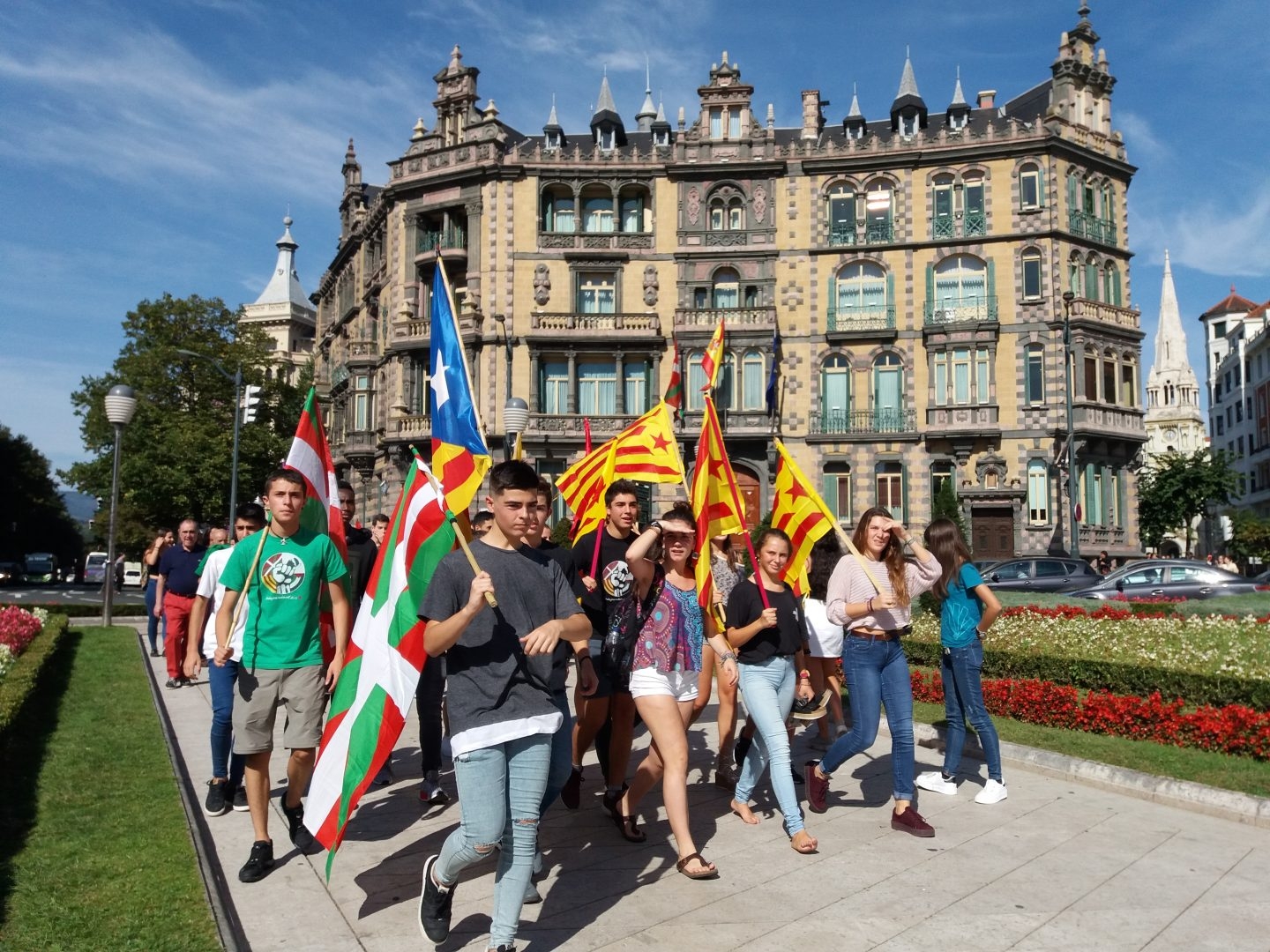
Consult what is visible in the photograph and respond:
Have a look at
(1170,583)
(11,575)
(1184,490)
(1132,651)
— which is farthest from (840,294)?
(11,575)

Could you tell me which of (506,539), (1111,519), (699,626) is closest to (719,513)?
(699,626)

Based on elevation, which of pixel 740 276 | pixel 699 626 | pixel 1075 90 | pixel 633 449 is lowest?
pixel 699 626

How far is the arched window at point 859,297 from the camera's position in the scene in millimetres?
36625

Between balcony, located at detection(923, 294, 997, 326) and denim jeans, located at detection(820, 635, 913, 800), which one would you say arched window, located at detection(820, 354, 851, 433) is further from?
denim jeans, located at detection(820, 635, 913, 800)

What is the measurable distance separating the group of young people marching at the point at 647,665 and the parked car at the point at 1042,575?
16107 millimetres

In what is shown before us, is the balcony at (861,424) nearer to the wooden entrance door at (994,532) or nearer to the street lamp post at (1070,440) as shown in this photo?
the wooden entrance door at (994,532)

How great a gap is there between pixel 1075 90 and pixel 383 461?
30.7 metres

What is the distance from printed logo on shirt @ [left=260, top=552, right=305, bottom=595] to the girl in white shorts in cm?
212

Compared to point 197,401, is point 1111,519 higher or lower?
lower

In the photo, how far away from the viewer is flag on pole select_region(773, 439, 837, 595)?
8.20 meters

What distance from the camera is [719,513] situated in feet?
25.4

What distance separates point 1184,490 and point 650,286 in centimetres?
2986

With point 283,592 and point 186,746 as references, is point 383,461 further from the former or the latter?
point 283,592

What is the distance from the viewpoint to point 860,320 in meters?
36.7
